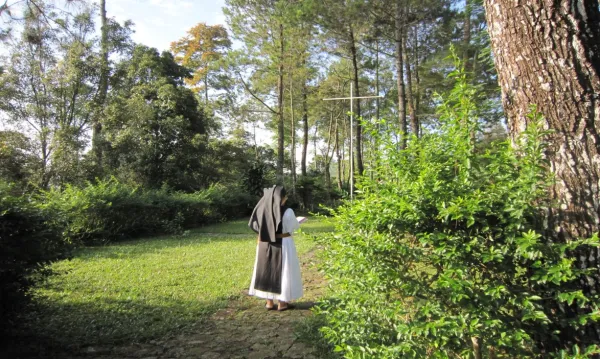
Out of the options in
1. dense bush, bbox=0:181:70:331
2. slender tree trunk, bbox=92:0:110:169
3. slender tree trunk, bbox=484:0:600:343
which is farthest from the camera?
slender tree trunk, bbox=92:0:110:169

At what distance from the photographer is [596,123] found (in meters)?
1.93

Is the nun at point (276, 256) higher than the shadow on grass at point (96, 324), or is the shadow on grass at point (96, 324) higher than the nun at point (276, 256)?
the nun at point (276, 256)

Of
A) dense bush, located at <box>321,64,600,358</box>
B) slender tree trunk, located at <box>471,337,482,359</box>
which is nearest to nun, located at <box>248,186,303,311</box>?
dense bush, located at <box>321,64,600,358</box>

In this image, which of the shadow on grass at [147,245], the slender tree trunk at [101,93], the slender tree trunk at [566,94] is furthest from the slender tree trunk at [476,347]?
the slender tree trunk at [101,93]

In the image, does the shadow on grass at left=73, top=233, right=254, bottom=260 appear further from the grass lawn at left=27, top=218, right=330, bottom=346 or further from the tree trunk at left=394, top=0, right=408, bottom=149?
the tree trunk at left=394, top=0, right=408, bottom=149

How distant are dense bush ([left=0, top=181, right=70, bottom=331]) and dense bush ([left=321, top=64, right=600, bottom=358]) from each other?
2805 mm

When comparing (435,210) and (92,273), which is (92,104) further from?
(435,210)

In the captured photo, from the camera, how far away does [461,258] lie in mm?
→ 1839

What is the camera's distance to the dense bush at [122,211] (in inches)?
399

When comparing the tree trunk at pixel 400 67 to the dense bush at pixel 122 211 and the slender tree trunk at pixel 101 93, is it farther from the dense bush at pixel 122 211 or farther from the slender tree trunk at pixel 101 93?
the slender tree trunk at pixel 101 93

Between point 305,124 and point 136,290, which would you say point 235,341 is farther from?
point 305,124

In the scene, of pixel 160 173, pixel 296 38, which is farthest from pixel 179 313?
pixel 296 38

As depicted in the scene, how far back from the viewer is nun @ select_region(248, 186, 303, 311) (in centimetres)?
481

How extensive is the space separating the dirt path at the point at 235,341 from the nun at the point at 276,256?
0.22 meters
